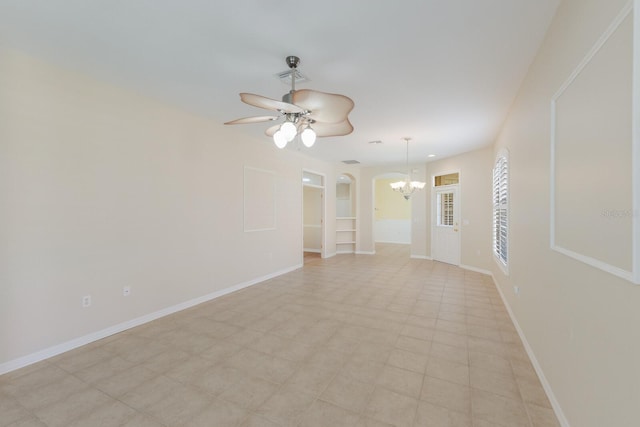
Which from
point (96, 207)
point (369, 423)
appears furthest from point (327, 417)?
point (96, 207)

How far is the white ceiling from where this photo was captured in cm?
187

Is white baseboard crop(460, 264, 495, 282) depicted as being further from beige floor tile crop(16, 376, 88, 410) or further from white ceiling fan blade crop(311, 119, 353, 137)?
beige floor tile crop(16, 376, 88, 410)

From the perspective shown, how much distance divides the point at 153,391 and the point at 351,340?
1.80m

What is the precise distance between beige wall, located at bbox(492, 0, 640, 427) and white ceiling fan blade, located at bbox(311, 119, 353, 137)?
1.60 m

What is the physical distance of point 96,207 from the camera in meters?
2.87

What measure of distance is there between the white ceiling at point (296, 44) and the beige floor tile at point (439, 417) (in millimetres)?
2759

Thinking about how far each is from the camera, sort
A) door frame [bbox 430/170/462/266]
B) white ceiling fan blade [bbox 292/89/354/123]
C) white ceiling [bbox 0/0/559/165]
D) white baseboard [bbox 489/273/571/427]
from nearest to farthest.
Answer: white baseboard [bbox 489/273/571/427] < white ceiling [bbox 0/0/559/165] < white ceiling fan blade [bbox 292/89/354/123] < door frame [bbox 430/170/462/266]

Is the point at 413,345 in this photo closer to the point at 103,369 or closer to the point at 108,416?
the point at 108,416

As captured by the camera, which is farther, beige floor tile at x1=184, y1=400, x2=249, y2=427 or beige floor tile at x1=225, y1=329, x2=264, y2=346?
beige floor tile at x1=225, y1=329, x2=264, y2=346

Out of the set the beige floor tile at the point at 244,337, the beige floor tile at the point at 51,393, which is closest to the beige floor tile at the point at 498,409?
the beige floor tile at the point at 244,337

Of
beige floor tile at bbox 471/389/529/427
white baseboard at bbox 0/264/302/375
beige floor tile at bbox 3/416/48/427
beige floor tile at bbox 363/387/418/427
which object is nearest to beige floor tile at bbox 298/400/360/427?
beige floor tile at bbox 363/387/418/427

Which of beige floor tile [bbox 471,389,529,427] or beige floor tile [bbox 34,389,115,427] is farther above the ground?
beige floor tile [bbox 471,389,529,427]

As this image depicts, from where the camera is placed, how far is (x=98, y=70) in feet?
8.80

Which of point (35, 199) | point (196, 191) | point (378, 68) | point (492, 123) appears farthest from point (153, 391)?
point (492, 123)
